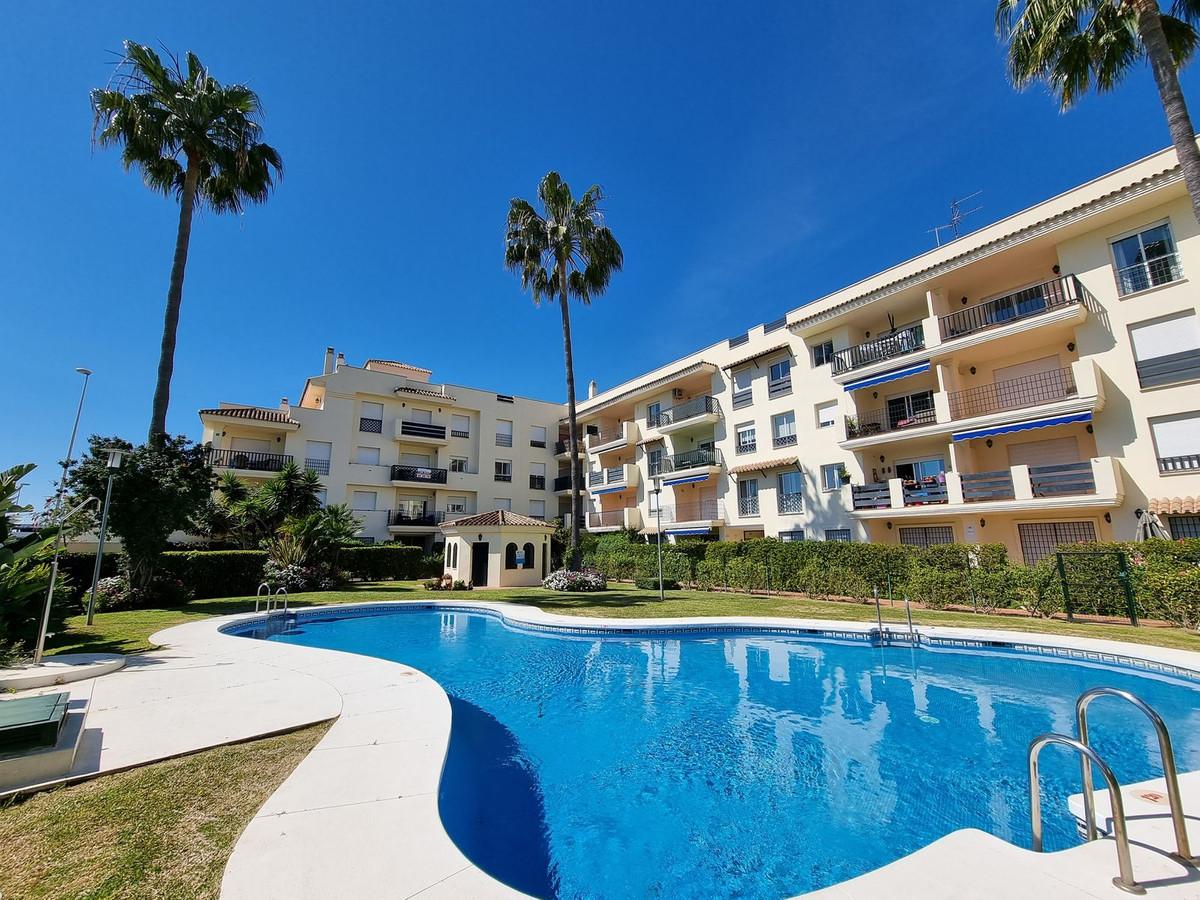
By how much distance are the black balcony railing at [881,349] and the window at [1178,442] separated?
25.9 feet

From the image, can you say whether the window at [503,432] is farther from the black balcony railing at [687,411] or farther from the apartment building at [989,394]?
the apartment building at [989,394]

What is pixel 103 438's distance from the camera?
16438mm

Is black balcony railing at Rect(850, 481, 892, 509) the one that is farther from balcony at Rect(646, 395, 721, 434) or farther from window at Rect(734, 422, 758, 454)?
balcony at Rect(646, 395, 721, 434)

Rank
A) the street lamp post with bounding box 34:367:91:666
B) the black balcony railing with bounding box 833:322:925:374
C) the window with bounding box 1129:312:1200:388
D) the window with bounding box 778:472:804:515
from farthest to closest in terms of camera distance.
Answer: the window with bounding box 778:472:804:515 < the black balcony railing with bounding box 833:322:925:374 < the window with bounding box 1129:312:1200:388 < the street lamp post with bounding box 34:367:91:666

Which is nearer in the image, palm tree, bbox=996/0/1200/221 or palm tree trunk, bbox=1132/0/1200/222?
palm tree trunk, bbox=1132/0/1200/222

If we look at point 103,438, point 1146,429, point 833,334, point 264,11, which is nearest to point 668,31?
point 264,11

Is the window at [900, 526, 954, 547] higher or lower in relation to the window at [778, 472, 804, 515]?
lower

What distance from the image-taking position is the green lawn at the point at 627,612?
424 inches

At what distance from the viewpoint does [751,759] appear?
6.32m

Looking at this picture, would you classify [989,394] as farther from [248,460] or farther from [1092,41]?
[248,460]

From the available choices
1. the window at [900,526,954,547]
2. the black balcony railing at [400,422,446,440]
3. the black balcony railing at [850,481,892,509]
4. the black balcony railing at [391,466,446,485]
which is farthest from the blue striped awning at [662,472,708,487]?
the black balcony railing at [400,422,446,440]

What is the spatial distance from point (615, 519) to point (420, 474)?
14.6m

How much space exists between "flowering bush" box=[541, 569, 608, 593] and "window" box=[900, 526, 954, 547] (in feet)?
44.1

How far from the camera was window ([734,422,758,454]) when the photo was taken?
93.4 ft
